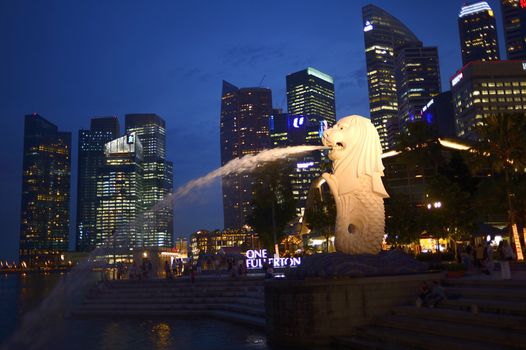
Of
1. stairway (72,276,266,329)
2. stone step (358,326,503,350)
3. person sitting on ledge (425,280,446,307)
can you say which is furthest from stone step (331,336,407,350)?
stairway (72,276,266,329)

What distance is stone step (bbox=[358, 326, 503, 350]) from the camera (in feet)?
38.5

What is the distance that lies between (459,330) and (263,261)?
2937 cm

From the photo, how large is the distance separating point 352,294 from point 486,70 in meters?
162

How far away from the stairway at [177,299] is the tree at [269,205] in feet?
112

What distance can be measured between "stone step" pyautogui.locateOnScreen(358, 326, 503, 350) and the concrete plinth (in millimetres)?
626

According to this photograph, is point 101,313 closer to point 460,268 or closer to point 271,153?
point 271,153

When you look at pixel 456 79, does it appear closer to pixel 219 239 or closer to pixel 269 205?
pixel 219 239

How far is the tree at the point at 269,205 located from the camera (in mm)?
64500

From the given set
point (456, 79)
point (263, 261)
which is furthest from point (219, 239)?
point (263, 261)

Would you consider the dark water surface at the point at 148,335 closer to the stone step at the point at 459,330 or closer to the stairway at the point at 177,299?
the stairway at the point at 177,299

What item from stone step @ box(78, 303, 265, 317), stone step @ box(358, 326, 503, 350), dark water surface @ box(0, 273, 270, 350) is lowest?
dark water surface @ box(0, 273, 270, 350)

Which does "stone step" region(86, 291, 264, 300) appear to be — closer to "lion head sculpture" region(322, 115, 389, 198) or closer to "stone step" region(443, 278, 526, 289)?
"lion head sculpture" region(322, 115, 389, 198)

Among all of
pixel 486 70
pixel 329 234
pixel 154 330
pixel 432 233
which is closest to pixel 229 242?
pixel 486 70

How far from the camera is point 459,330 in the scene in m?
12.6
